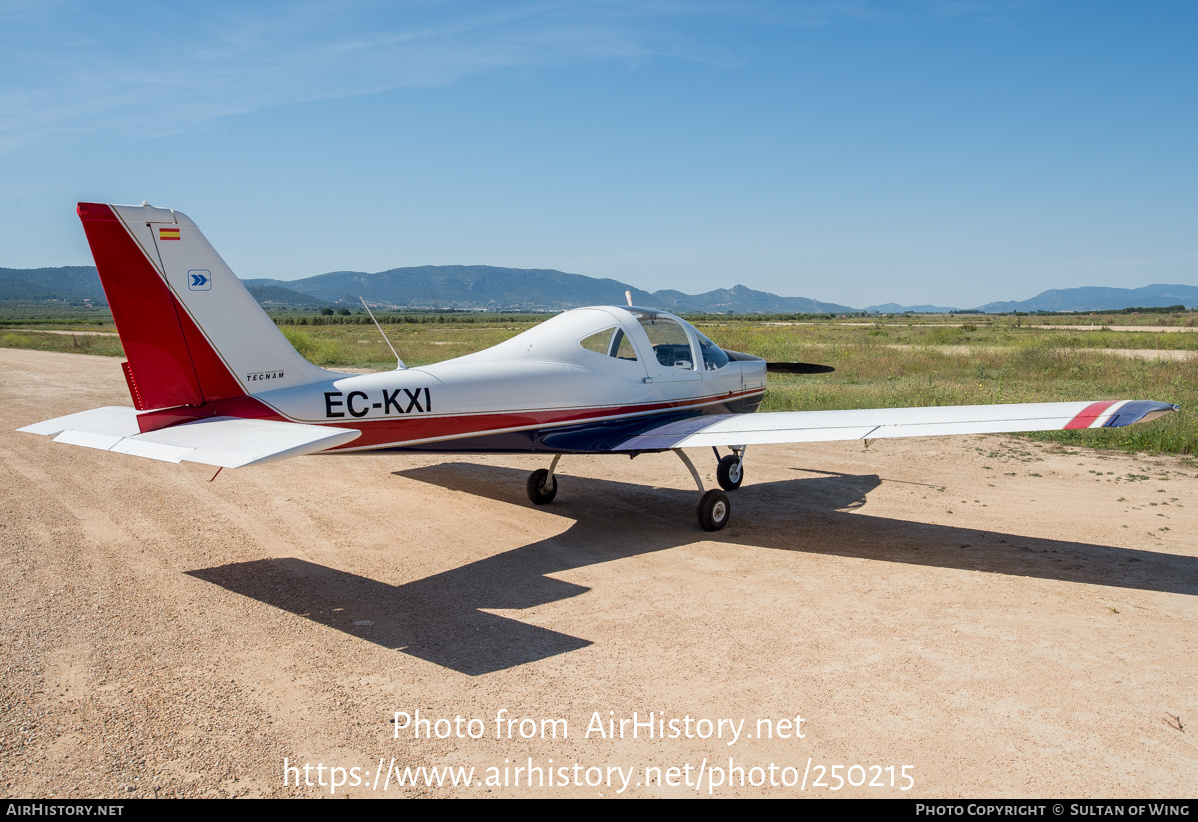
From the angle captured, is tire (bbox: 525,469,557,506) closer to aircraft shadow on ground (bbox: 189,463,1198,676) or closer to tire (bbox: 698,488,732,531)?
aircraft shadow on ground (bbox: 189,463,1198,676)

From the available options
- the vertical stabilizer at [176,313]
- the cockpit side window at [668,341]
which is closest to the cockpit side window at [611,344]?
the cockpit side window at [668,341]

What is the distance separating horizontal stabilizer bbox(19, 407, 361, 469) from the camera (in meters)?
5.40

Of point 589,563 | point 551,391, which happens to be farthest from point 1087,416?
point 551,391

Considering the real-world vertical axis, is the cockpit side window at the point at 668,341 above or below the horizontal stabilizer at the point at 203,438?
above

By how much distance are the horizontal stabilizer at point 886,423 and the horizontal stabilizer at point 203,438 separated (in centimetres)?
398

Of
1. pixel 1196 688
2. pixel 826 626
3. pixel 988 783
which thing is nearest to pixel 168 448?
pixel 826 626

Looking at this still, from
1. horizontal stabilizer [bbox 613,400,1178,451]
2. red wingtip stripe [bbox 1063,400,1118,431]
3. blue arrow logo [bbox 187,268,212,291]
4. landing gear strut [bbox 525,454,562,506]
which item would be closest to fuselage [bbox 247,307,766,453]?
horizontal stabilizer [bbox 613,400,1178,451]

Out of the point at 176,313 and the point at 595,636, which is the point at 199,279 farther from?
the point at 595,636

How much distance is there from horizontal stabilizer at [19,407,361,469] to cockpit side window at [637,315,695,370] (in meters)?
4.80

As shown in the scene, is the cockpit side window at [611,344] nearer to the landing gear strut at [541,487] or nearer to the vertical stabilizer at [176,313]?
the landing gear strut at [541,487]

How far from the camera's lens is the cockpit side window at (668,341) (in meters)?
9.93

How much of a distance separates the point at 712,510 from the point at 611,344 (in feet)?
7.62

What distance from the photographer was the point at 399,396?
7.38 meters
